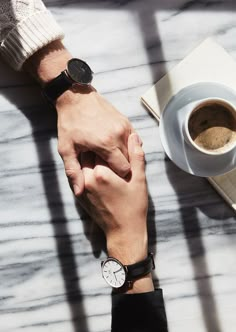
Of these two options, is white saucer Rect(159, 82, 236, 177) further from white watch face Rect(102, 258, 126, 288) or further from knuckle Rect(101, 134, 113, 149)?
white watch face Rect(102, 258, 126, 288)

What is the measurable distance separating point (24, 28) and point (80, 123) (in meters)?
0.17

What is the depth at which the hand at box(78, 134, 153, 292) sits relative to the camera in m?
0.86

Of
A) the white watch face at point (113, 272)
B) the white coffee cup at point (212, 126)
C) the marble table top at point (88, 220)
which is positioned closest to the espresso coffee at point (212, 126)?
the white coffee cup at point (212, 126)

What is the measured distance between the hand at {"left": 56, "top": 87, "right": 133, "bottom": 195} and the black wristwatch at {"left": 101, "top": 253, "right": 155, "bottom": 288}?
122 millimetres

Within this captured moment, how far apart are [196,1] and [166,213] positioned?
0.37 meters

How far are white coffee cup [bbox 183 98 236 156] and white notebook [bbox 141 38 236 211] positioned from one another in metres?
0.10

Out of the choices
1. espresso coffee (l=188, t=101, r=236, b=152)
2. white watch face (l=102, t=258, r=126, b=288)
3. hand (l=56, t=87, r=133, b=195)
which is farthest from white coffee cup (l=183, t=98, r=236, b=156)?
white watch face (l=102, t=258, r=126, b=288)

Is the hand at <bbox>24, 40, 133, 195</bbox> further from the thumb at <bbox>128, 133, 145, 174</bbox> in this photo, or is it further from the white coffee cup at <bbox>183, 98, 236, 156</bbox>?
the white coffee cup at <bbox>183, 98, 236, 156</bbox>

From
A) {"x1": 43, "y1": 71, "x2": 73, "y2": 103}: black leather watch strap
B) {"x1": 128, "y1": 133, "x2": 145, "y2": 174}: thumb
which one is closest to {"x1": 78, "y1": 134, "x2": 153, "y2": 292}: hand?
{"x1": 128, "y1": 133, "x2": 145, "y2": 174}: thumb

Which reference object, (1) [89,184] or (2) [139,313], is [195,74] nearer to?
(1) [89,184]

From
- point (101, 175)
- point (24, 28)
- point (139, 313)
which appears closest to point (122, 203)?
point (101, 175)

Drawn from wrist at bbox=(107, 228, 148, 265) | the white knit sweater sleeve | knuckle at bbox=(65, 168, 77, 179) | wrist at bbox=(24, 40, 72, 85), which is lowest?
wrist at bbox=(107, 228, 148, 265)

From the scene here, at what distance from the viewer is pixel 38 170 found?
942 millimetres

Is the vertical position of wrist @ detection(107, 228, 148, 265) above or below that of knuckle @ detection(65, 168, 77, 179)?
below
